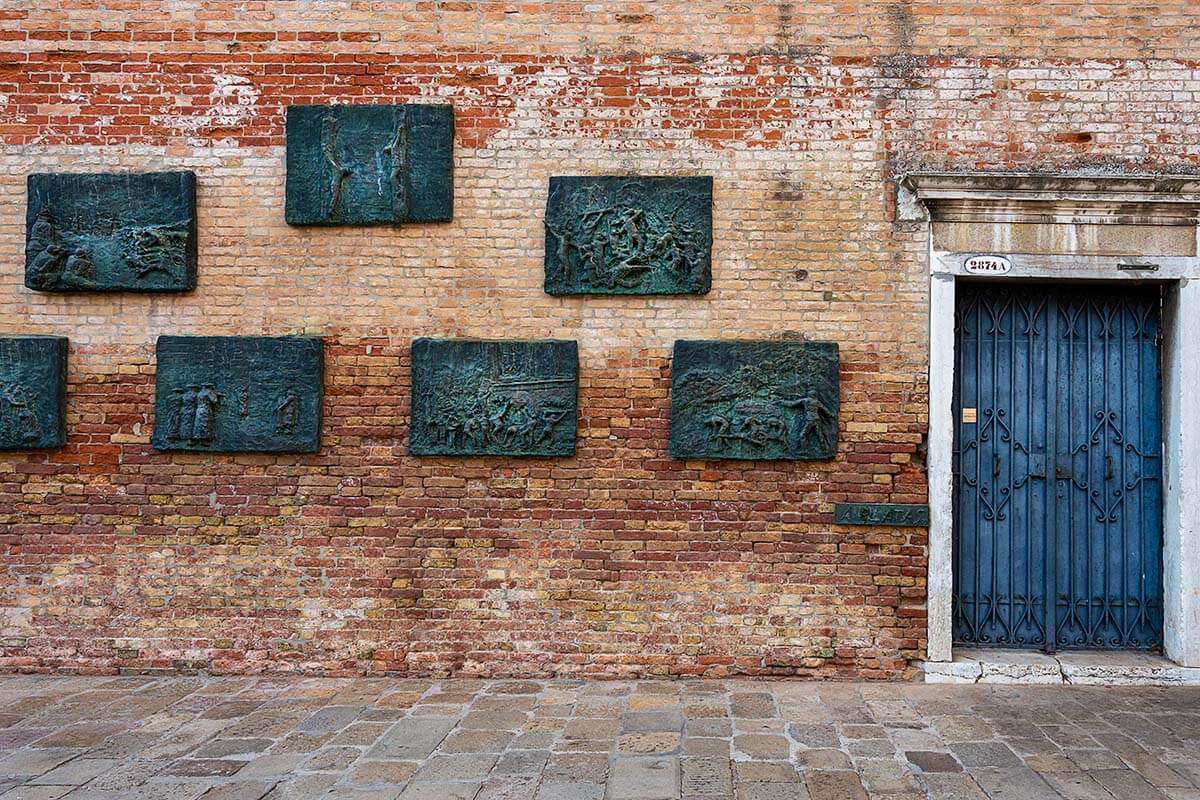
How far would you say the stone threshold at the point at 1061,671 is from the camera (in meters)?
5.26

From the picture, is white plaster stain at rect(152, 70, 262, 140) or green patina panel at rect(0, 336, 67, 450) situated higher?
white plaster stain at rect(152, 70, 262, 140)

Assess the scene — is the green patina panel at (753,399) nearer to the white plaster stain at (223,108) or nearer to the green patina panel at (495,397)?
the green patina panel at (495,397)

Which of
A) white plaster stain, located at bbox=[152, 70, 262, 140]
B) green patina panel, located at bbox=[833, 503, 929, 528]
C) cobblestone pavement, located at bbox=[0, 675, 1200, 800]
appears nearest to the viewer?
cobblestone pavement, located at bbox=[0, 675, 1200, 800]

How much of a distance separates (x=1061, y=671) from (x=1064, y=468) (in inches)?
50.2

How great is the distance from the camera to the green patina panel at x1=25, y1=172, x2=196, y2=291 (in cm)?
553

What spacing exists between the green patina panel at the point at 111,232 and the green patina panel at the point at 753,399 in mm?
3323

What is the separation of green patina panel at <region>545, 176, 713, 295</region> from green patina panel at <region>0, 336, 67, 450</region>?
3295 mm

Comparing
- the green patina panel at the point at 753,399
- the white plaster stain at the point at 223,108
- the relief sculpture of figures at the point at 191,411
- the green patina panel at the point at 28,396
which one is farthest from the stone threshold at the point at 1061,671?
the green patina panel at the point at 28,396

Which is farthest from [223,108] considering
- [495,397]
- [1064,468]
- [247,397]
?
[1064,468]

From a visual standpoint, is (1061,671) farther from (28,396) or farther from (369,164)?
(28,396)

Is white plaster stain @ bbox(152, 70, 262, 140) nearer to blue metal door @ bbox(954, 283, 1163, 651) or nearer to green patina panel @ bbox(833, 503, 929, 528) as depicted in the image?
green patina panel @ bbox(833, 503, 929, 528)

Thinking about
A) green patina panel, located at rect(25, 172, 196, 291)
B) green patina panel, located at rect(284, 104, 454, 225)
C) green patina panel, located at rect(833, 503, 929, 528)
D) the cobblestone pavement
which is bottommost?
the cobblestone pavement

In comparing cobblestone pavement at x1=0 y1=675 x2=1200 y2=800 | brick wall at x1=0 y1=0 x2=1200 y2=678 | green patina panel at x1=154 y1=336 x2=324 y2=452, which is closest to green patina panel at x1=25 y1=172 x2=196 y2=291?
brick wall at x1=0 y1=0 x2=1200 y2=678

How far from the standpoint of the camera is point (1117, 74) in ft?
17.9
